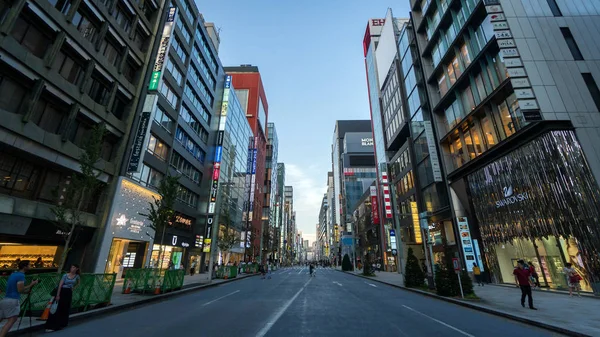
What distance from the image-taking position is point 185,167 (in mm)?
35500

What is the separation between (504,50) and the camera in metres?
18.9

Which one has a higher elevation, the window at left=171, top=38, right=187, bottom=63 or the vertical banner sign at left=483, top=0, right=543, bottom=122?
the window at left=171, top=38, right=187, bottom=63

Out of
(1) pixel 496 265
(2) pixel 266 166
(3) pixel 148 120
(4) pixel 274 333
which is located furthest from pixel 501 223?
(2) pixel 266 166

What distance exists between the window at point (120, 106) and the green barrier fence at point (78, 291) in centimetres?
1752

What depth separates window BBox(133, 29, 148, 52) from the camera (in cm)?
2594

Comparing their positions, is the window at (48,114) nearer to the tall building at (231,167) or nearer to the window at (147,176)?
the window at (147,176)

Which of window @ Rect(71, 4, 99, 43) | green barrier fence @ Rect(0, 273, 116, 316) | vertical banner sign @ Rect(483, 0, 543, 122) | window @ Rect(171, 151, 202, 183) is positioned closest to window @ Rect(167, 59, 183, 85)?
window @ Rect(171, 151, 202, 183)

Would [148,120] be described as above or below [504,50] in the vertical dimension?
below

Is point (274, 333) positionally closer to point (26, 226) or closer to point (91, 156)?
point (91, 156)

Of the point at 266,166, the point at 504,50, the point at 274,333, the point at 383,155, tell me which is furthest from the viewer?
the point at 266,166

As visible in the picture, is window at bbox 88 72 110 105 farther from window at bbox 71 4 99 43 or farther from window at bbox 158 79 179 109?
window at bbox 158 79 179 109

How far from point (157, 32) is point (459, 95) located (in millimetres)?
31437

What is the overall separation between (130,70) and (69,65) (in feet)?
22.6

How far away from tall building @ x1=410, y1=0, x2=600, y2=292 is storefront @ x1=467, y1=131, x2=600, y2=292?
57mm
